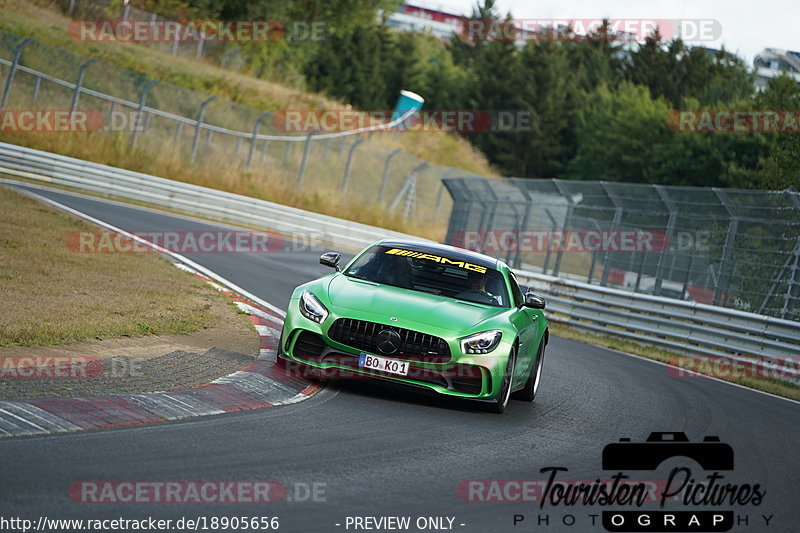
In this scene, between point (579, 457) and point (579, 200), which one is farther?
point (579, 200)

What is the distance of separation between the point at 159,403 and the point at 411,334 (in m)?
2.20

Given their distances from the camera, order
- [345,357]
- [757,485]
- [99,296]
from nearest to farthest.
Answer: [757,485] < [345,357] < [99,296]

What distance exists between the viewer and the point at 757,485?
23.6ft

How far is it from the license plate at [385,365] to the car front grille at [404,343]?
0.14ft

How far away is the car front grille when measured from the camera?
8.35 metres

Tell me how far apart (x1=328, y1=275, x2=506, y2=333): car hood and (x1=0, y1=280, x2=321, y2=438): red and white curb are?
2.46 feet

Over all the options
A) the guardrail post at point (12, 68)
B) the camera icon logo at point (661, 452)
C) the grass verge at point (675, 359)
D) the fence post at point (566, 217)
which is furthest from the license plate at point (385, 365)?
the guardrail post at point (12, 68)

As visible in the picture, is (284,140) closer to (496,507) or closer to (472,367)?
(472,367)

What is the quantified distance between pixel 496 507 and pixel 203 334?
5.52 m

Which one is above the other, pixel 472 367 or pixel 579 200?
pixel 579 200

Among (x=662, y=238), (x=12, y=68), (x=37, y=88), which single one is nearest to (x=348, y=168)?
(x=37, y=88)

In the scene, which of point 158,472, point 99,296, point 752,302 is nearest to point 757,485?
point 158,472

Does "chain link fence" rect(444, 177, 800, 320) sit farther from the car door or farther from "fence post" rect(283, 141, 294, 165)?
"fence post" rect(283, 141, 294, 165)

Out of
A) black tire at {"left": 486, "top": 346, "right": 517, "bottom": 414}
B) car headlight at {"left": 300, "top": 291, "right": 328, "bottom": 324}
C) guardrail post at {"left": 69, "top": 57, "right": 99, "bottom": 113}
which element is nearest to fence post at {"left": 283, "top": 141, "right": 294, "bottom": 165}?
guardrail post at {"left": 69, "top": 57, "right": 99, "bottom": 113}
